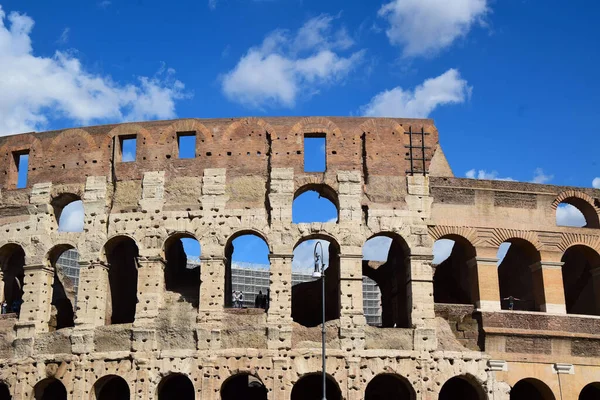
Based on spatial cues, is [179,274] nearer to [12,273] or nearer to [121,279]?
[121,279]

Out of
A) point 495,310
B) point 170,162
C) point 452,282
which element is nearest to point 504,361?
point 495,310

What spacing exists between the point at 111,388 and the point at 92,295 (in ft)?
9.36

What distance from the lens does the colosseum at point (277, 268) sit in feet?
67.0

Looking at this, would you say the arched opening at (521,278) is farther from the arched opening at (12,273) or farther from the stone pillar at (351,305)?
the arched opening at (12,273)

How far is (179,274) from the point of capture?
24.1 meters

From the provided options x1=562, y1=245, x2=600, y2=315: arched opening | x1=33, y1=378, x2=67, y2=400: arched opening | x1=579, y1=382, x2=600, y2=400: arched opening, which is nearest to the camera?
x1=33, y1=378, x2=67, y2=400: arched opening

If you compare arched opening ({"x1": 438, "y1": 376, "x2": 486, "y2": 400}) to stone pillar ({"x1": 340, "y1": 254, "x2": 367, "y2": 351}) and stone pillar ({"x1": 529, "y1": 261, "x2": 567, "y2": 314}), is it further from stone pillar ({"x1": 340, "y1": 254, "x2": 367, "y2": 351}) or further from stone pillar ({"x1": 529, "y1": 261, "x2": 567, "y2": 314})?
stone pillar ({"x1": 340, "y1": 254, "x2": 367, "y2": 351})

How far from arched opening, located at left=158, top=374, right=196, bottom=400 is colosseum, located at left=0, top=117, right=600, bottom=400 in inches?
3.4

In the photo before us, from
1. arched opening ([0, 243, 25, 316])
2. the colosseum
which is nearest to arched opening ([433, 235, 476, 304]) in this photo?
the colosseum

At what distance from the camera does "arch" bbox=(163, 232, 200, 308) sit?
70.9 feet

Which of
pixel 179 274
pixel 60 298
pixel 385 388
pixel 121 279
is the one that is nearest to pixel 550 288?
pixel 385 388

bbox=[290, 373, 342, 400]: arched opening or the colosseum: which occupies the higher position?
the colosseum

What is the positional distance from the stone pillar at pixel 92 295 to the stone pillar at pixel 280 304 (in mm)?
4821

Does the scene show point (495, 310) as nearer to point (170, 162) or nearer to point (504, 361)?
point (504, 361)
